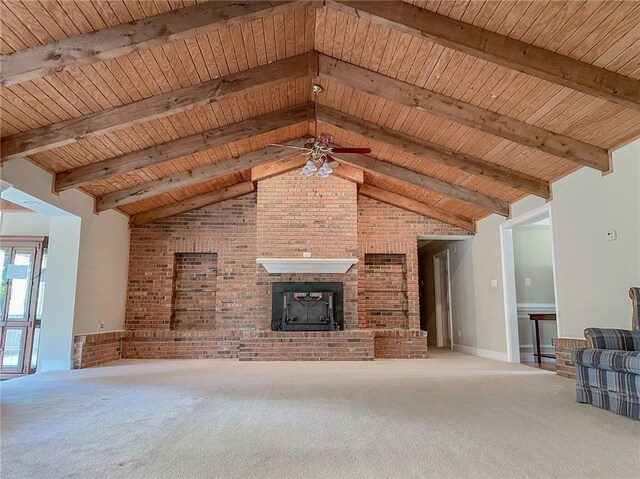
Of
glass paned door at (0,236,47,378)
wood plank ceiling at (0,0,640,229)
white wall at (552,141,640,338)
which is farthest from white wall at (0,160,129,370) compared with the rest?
white wall at (552,141,640,338)

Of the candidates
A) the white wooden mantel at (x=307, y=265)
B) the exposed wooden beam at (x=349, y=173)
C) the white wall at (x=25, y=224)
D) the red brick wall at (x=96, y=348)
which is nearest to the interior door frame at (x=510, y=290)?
the white wooden mantel at (x=307, y=265)

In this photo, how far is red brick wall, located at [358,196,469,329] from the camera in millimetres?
7902

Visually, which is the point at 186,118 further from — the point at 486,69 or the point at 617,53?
the point at 617,53

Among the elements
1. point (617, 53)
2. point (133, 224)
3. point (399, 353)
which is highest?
point (617, 53)

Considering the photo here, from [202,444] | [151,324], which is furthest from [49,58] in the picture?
[151,324]

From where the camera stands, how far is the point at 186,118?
4.98m

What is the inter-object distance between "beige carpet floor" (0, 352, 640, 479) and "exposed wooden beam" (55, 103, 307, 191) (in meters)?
2.42

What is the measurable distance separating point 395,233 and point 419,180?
1539 millimetres

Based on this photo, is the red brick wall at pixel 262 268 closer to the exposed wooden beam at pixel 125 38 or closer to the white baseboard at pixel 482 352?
the white baseboard at pixel 482 352

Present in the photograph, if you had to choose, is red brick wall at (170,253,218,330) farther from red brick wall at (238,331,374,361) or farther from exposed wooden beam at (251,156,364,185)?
exposed wooden beam at (251,156,364,185)

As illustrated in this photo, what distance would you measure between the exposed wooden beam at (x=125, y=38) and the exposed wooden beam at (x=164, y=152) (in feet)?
6.86

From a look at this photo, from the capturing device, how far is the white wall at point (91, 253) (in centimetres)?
477

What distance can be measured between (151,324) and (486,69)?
6.61 meters

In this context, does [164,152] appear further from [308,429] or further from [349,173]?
[308,429]
